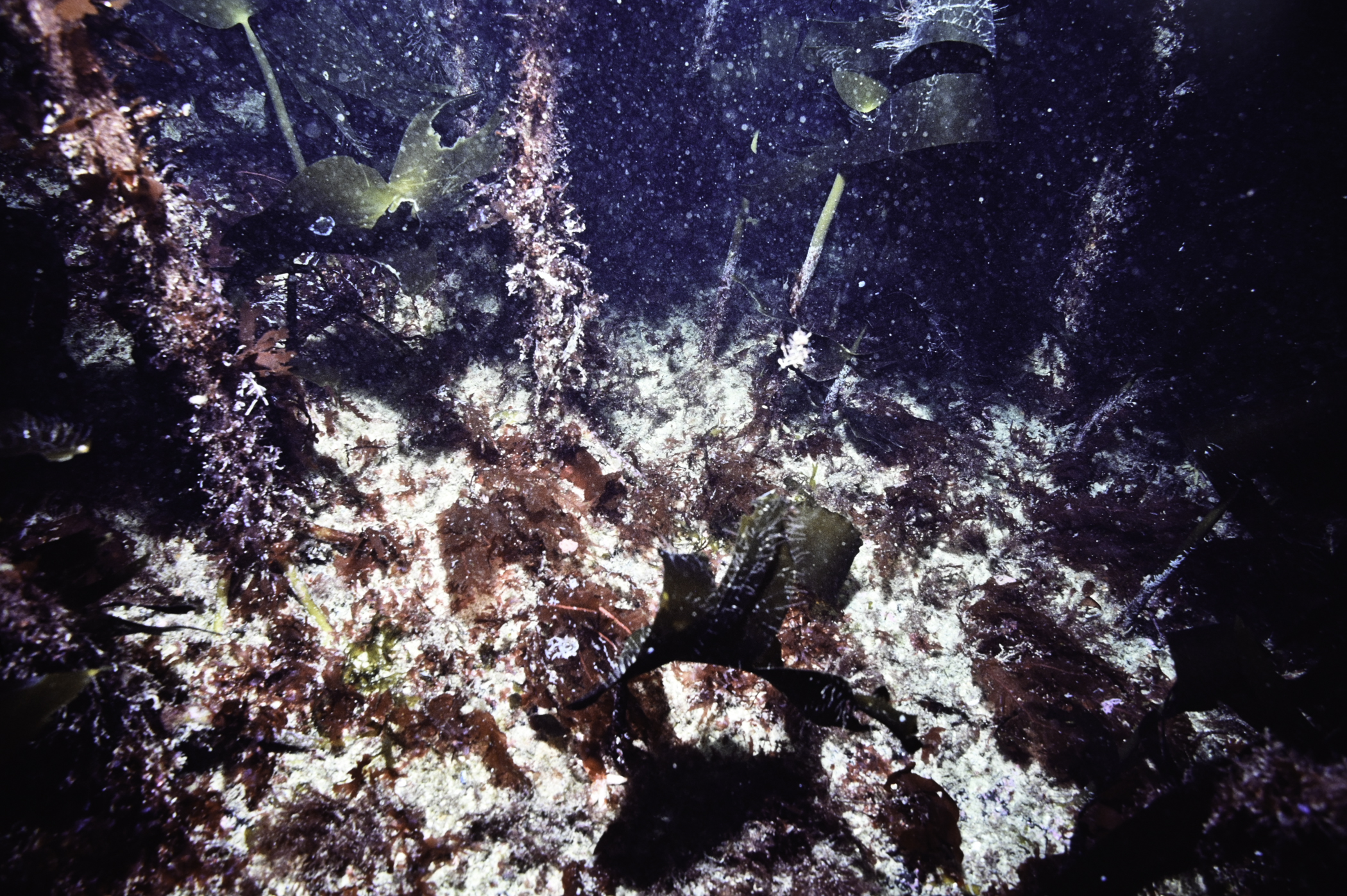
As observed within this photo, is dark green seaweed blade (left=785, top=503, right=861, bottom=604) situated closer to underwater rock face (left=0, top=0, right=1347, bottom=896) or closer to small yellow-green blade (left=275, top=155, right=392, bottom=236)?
underwater rock face (left=0, top=0, right=1347, bottom=896)

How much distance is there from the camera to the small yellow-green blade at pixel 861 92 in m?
5.64

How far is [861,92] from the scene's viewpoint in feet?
18.6

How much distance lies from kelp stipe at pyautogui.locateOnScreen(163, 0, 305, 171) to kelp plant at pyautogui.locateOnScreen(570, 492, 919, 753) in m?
8.13

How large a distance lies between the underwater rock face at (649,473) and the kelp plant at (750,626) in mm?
20

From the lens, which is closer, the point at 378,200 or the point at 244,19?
Result: the point at 378,200

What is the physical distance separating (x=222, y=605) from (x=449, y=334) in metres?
3.33

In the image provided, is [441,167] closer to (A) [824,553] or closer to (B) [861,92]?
(B) [861,92]

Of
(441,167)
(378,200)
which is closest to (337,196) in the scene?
(378,200)

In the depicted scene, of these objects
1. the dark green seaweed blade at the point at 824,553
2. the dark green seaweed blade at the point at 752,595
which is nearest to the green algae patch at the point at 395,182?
the dark green seaweed blade at the point at 824,553

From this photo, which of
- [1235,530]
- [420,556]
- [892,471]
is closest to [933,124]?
[892,471]

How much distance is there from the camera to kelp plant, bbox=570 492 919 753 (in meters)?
1.92

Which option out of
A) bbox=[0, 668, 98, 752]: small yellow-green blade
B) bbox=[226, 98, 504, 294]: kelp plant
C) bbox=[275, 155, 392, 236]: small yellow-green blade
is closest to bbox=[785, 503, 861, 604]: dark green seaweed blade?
bbox=[0, 668, 98, 752]: small yellow-green blade

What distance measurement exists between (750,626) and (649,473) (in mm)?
2519

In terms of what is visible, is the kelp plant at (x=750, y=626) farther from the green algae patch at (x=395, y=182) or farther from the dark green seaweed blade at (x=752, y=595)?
the green algae patch at (x=395, y=182)
